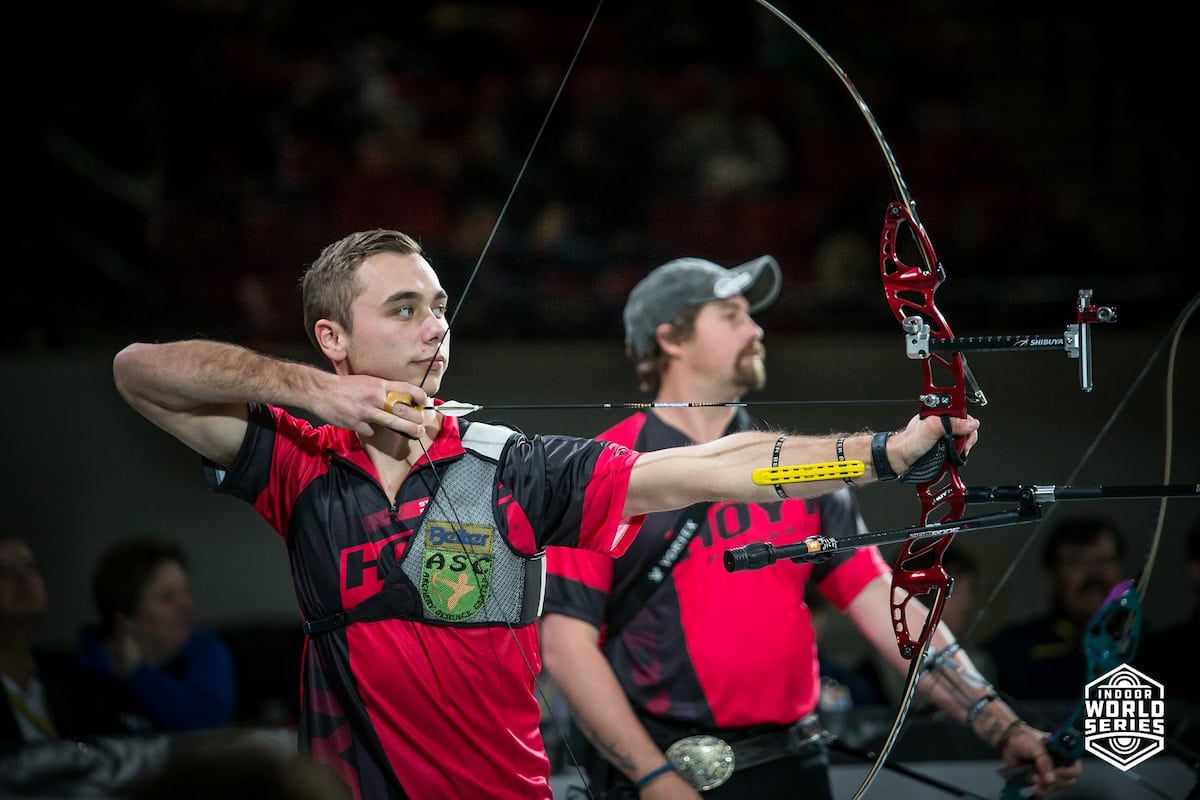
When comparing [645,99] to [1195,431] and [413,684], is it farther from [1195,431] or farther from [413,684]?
[413,684]

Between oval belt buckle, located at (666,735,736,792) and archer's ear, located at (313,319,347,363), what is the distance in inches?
39.7

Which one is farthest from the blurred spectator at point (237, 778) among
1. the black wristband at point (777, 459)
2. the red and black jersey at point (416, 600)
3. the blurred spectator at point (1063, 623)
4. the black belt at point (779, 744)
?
the blurred spectator at point (1063, 623)

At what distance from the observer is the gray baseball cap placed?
9.14ft

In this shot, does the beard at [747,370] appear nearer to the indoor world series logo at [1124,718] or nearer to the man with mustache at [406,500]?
the man with mustache at [406,500]

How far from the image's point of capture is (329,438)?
6.86ft

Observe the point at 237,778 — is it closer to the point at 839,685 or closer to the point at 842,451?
the point at 842,451

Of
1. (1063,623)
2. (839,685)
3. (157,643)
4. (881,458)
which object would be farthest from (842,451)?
(157,643)

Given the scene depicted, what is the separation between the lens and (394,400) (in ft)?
6.24

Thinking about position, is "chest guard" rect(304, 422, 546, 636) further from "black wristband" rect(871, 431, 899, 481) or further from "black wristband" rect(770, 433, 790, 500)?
"black wristband" rect(871, 431, 899, 481)

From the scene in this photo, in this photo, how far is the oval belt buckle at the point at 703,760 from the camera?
2.47 meters

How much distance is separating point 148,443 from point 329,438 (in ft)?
8.56

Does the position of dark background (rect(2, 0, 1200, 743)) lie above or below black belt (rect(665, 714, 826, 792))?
above

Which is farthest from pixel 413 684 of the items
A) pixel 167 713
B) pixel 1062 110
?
pixel 1062 110

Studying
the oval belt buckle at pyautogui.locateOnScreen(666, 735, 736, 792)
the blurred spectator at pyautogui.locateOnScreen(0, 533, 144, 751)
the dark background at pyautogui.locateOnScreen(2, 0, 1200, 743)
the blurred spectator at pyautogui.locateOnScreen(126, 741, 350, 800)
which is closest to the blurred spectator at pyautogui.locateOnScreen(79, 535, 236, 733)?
the blurred spectator at pyautogui.locateOnScreen(0, 533, 144, 751)
